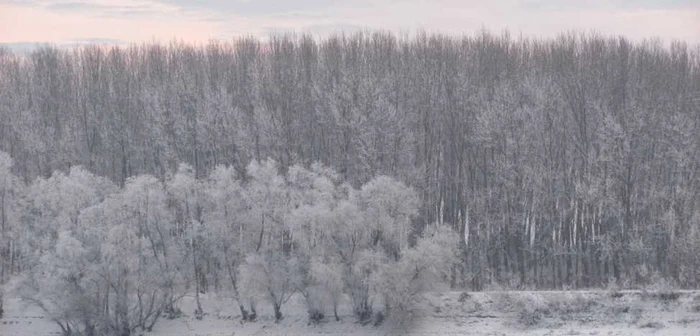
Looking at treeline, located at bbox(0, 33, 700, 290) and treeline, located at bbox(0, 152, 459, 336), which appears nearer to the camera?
treeline, located at bbox(0, 152, 459, 336)

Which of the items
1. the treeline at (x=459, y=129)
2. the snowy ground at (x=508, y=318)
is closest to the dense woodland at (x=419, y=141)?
the treeline at (x=459, y=129)

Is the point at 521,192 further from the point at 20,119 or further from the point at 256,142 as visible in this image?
the point at 20,119

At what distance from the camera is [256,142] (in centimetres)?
4403

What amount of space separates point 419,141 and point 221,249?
44.4ft

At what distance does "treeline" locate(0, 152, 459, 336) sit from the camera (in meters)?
34.8

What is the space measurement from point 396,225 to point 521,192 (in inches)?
347

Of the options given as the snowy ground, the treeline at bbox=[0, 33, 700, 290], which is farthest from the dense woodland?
the snowy ground

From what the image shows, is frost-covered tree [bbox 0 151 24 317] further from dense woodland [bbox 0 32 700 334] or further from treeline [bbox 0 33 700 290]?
treeline [bbox 0 33 700 290]

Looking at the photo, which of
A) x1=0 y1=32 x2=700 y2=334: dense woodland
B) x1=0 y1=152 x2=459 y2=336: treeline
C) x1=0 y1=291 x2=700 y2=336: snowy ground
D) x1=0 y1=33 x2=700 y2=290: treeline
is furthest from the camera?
x1=0 y1=33 x2=700 y2=290: treeline

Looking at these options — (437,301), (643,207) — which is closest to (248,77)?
(437,301)

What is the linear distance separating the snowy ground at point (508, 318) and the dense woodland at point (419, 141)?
2008 millimetres

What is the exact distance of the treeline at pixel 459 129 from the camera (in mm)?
39938

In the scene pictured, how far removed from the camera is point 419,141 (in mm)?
45406

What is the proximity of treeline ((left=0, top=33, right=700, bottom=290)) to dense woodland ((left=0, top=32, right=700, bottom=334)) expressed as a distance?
116 millimetres
